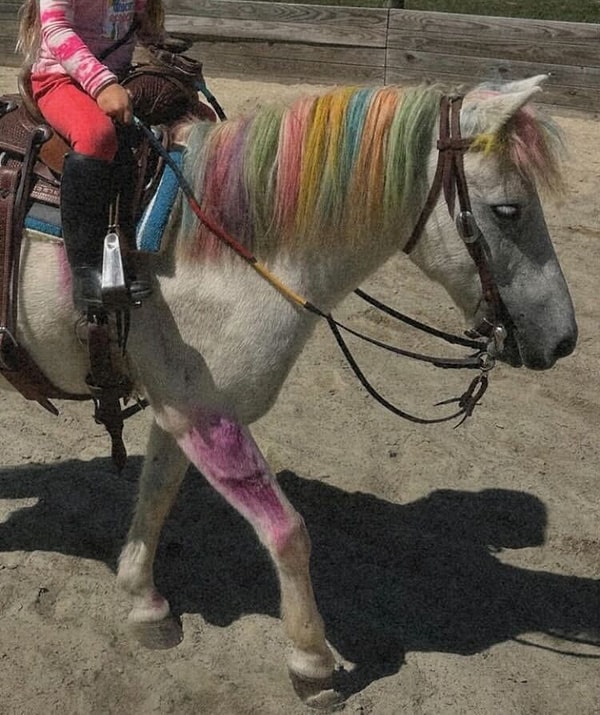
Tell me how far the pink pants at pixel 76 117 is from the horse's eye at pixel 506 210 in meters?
1.06

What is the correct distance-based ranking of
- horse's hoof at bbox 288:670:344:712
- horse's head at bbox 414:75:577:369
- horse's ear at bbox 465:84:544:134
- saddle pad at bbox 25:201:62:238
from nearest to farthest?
horse's ear at bbox 465:84:544:134
horse's head at bbox 414:75:577:369
saddle pad at bbox 25:201:62:238
horse's hoof at bbox 288:670:344:712

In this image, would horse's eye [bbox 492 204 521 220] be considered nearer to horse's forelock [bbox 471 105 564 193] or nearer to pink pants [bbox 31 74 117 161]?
horse's forelock [bbox 471 105 564 193]

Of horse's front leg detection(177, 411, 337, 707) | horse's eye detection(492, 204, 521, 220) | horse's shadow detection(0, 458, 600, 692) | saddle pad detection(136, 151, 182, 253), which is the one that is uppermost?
horse's eye detection(492, 204, 521, 220)

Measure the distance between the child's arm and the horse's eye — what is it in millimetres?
1092

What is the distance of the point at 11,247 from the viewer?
111 inches

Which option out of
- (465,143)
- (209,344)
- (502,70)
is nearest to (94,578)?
(209,344)

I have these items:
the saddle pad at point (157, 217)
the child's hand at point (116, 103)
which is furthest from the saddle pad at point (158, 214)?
the child's hand at point (116, 103)

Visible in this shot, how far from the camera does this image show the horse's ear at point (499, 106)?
240 cm

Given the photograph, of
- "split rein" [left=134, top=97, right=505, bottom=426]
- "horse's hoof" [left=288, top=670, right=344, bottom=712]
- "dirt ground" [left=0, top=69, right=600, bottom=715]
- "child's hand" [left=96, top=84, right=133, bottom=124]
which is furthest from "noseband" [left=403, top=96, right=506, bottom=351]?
"horse's hoof" [left=288, top=670, right=344, bottom=712]

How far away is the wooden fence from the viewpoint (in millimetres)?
8953

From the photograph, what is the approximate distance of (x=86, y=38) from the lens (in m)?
2.76

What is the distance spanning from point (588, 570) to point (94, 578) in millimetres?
1967

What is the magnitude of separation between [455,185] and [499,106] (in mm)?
234

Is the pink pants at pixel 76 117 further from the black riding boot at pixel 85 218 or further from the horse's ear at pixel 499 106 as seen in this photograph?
the horse's ear at pixel 499 106
